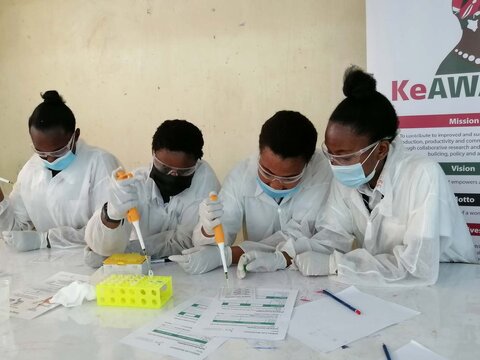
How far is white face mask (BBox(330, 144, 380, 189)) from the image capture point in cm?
157

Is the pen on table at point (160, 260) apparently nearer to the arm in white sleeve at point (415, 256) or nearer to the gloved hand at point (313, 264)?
the gloved hand at point (313, 264)

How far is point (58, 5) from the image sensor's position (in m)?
3.24

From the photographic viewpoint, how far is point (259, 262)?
158cm

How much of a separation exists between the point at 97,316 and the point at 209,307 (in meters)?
0.34

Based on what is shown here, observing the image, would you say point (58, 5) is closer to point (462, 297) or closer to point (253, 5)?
point (253, 5)

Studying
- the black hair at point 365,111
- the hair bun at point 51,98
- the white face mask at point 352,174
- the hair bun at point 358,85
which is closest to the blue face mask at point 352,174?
the white face mask at point 352,174

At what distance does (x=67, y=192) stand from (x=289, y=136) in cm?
123

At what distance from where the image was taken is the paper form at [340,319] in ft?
3.63

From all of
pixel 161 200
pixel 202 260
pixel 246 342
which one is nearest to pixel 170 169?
pixel 161 200

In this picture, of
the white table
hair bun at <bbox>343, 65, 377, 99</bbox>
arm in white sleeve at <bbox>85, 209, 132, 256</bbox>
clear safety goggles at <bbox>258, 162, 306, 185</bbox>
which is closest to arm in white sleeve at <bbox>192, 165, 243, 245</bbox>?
clear safety goggles at <bbox>258, 162, 306, 185</bbox>

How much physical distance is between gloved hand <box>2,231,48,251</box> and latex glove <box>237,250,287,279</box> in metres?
1.03

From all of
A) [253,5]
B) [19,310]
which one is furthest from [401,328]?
[253,5]

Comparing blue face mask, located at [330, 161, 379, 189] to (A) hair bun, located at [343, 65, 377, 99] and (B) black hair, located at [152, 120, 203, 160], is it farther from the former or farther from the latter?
(B) black hair, located at [152, 120, 203, 160]

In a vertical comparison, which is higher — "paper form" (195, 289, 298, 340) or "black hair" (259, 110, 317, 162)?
"black hair" (259, 110, 317, 162)
